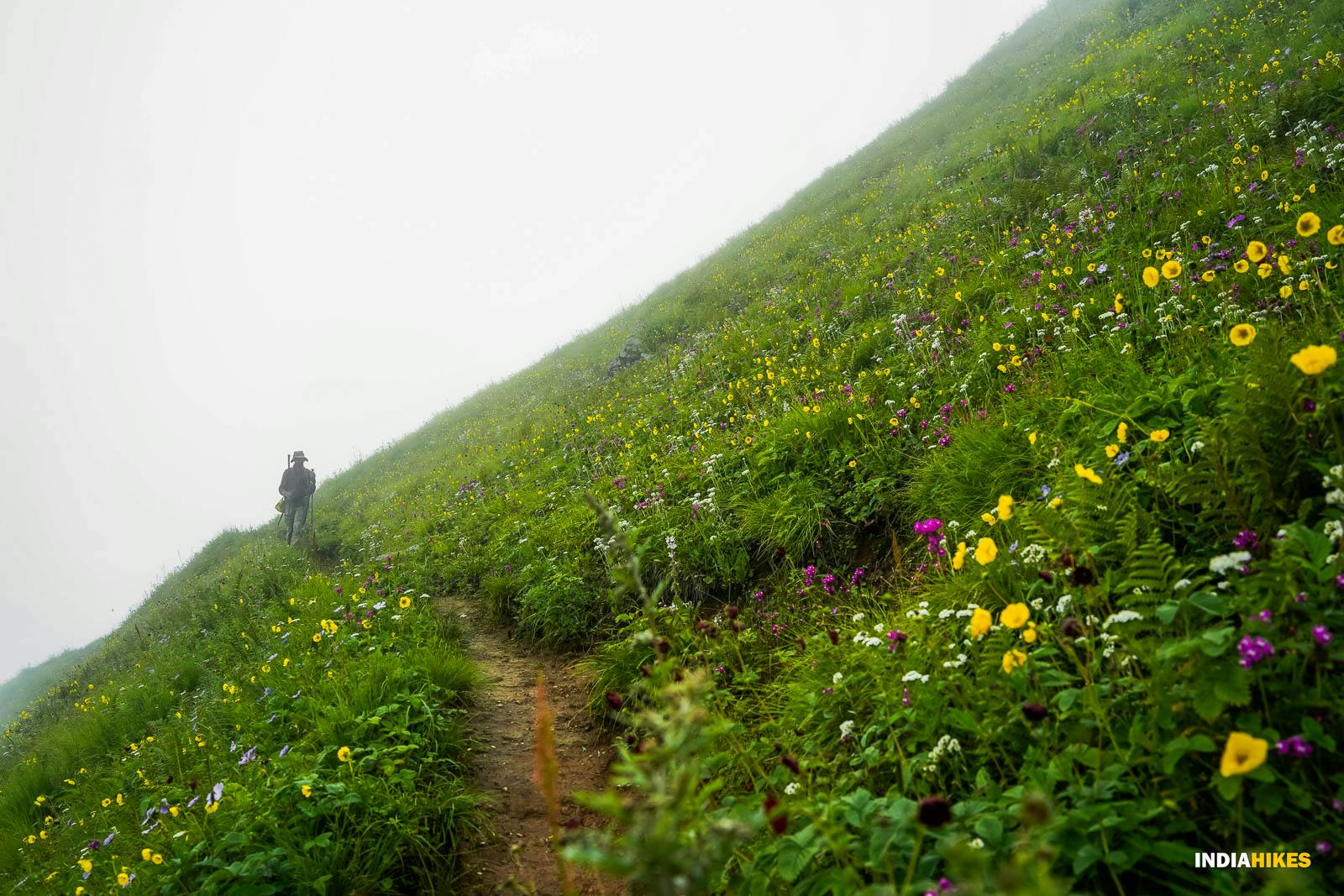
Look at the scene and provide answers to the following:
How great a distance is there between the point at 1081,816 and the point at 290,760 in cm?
380

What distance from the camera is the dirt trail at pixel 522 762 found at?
324 centimetres

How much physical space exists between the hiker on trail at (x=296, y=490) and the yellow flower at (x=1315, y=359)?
16.6 meters

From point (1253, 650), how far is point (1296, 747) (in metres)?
0.23

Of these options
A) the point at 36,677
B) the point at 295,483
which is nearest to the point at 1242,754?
the point at 295,483

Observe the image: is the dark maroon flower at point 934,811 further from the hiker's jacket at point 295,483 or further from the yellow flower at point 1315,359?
Result: the hiker's jacket at point 295,483

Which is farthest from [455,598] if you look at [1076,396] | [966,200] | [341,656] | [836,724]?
[966,200]

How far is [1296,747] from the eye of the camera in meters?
1.54

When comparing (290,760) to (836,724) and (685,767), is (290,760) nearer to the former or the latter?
(836,724)

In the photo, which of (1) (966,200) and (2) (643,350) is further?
(2) (643,350)

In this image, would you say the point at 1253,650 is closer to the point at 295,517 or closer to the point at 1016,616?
the point at 1016,616

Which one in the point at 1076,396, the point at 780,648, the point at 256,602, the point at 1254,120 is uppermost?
the point at 256,602

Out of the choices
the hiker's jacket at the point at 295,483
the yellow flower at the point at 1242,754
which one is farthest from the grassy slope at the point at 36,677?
the yellow flower at the point at 1242,754

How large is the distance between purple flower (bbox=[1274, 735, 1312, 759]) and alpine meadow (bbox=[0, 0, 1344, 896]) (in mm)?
11

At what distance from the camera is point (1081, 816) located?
163 centimetres
